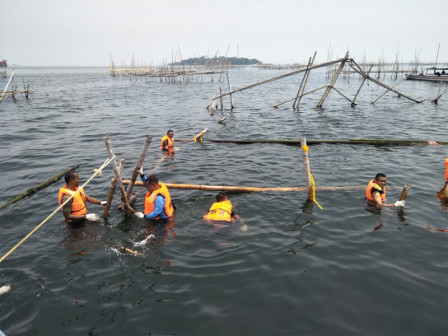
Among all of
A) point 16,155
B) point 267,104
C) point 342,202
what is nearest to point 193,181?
point 342,202

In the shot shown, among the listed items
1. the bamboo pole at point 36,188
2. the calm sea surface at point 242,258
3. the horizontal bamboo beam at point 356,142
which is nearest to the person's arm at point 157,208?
the calm sea surface at point 242,258

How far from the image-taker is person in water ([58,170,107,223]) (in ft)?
26.6

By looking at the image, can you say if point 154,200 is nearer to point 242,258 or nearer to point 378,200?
point 242,258

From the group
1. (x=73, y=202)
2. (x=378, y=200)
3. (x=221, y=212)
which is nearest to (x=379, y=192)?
(x=378, y=200)

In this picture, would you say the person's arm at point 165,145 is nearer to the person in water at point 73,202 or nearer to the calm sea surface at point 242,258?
the calm sea surface at point 242,258

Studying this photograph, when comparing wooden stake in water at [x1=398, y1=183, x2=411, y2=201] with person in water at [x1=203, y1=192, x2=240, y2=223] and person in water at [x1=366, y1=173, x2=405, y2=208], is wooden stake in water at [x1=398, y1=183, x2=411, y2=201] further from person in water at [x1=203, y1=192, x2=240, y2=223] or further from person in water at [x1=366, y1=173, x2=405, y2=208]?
person in water at [x1=203, y1=192, x2=240, y2=223]

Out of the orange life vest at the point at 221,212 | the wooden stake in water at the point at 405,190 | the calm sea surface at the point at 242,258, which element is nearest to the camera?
the calm sea surface at the point at 242,258

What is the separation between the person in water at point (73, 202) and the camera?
8.10 m

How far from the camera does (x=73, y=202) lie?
8430mm

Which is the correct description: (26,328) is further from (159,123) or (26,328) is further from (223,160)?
(159,123)

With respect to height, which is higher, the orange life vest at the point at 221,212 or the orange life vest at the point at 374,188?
the orange life vest at the point at 374,188

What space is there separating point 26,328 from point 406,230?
30.3 feet

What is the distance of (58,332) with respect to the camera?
17.5 feet

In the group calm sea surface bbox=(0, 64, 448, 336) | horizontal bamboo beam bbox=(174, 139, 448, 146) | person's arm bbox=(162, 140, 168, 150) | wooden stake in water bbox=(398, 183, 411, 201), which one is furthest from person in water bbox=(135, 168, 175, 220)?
horizontal bamboo beam bbox=(174, 139, 448, 146)
